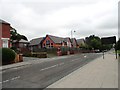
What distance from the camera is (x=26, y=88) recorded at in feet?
25.5

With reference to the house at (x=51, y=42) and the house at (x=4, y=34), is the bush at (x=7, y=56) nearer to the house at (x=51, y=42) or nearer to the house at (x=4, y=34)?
the house at (x=4, y=34)

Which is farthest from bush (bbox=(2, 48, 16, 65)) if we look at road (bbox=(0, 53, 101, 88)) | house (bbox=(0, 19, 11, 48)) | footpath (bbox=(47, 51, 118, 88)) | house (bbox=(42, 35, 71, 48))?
house (bbox=(42, 35, 71, 48))

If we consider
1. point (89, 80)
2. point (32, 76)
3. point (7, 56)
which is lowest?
point (32, 76)

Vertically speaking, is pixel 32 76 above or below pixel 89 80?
below

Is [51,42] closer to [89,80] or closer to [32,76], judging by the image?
[32,76]

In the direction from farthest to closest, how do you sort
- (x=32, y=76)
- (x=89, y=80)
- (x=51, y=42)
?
(x=51, y=42), (x=32, y=76), (x=89, y=80)

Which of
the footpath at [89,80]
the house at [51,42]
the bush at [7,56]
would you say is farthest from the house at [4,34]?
the house at [51,42]

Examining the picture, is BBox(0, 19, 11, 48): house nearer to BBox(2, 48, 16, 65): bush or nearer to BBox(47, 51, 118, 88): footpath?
BBox(2, 48, 16, 65): bush

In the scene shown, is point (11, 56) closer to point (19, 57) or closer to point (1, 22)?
point (19, 57)

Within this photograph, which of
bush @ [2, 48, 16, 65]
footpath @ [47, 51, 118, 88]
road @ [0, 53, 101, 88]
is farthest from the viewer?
bush @ [2, 48, 16, 65]

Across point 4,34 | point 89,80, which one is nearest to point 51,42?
point 4,34

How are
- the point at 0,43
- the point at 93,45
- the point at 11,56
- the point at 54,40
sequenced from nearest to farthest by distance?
the point at 11,56 → the point at 0,43 → the point at 54,40 → the point at 93,45

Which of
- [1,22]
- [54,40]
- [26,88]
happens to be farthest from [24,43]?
[26,88]

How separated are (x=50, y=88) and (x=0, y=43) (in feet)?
74.0
